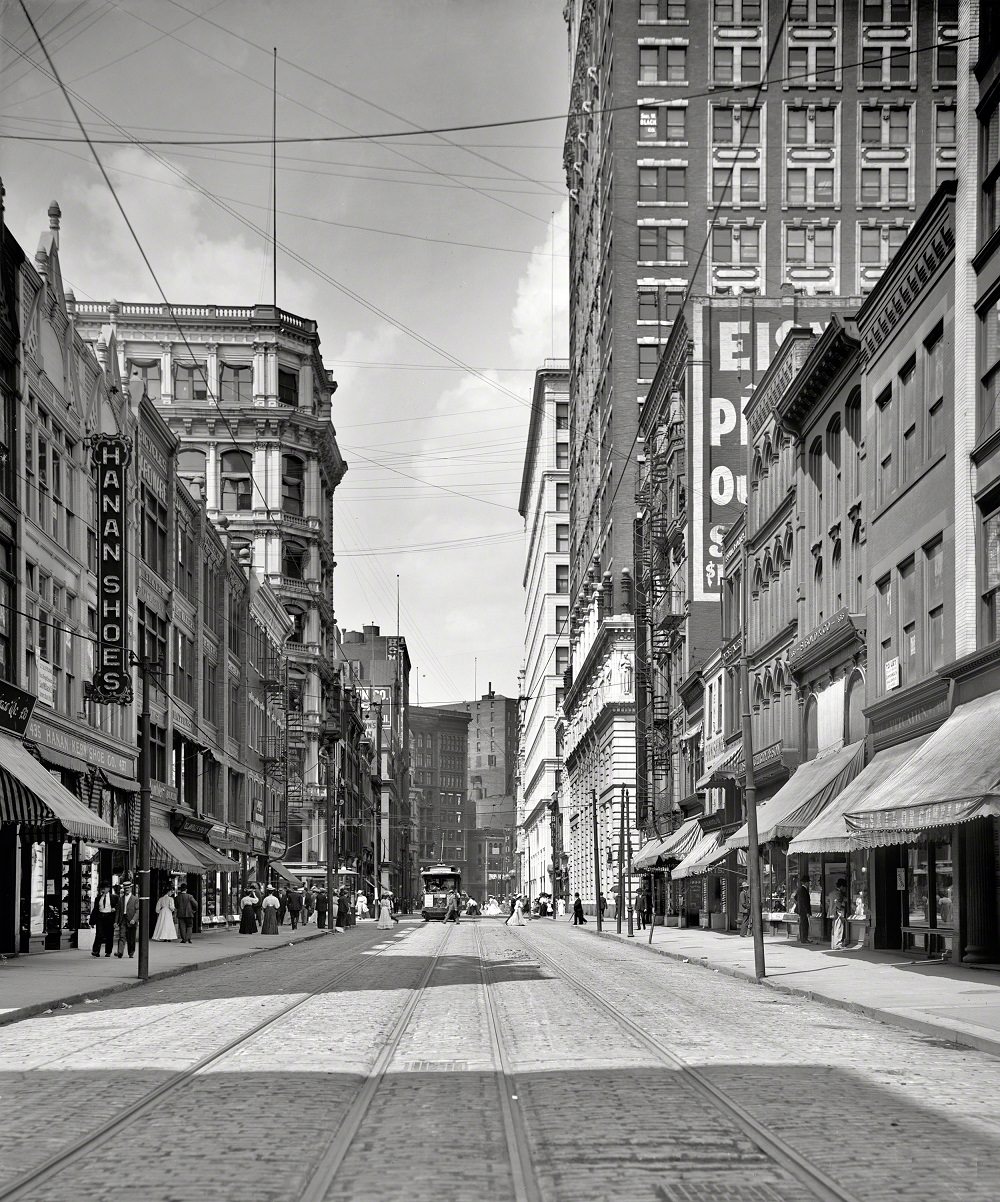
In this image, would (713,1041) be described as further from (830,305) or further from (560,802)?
(560,802)

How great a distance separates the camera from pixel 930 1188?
29.2 feet

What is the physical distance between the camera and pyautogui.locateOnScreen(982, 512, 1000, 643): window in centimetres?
2650

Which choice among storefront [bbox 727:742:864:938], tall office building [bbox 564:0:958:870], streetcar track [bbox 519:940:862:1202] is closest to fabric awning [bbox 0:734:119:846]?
storefront [bbox 727:742:864:938]

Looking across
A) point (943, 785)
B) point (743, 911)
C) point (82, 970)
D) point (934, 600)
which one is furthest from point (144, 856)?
point (743, 911)

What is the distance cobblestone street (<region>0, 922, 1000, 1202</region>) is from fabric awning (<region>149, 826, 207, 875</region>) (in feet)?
76.7

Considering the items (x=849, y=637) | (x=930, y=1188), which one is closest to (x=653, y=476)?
(x=849, y=637)

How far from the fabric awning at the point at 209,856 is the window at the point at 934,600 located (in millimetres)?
29287

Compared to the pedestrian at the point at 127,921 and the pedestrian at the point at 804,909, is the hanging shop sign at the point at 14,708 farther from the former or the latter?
the pedestrian at the point at 804,909

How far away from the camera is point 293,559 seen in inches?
A: 3952

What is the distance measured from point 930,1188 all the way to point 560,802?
133 meters

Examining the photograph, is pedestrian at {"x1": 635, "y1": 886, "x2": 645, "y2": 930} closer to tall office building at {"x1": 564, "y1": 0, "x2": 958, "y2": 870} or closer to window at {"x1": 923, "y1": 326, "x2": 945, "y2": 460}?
tall office building at {"x1": 564, "y1": 0, "x2": 958, "y2": 870}

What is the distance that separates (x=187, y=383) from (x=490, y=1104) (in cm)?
8777

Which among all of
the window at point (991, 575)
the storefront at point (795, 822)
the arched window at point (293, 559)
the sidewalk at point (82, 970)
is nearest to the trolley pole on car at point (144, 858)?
the sidewalk at point (82, 970)

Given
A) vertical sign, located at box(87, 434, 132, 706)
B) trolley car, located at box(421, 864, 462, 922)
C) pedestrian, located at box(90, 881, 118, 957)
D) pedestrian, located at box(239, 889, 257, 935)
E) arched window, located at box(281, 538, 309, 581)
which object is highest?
arched window, located at box(281, 538, 309, 581)
